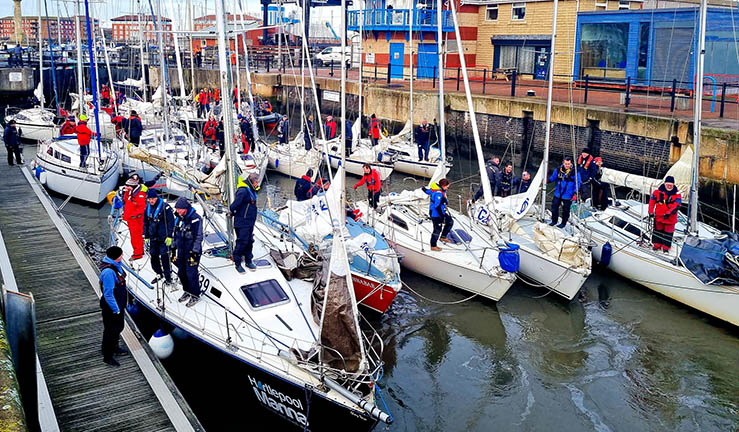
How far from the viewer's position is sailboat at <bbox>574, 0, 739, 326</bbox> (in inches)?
454

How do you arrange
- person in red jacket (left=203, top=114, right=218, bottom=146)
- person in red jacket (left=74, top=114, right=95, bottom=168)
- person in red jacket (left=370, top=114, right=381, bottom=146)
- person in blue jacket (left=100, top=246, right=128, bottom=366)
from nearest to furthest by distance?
person in blue jacket (left=100, top=246, right=128, bottom=366) < person in red jacket (left=74, top=114, right=95, bottom=168) < person in red jacket (left=370, top=114, right=381, bottom=146) < person in red jacket (left=203, top=114, right=218, bottom=146)

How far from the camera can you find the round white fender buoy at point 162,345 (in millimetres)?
9281

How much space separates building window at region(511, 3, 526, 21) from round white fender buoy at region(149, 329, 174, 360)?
27.9 metres

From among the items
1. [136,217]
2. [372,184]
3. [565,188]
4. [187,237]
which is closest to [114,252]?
[187,237]

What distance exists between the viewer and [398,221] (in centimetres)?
1449

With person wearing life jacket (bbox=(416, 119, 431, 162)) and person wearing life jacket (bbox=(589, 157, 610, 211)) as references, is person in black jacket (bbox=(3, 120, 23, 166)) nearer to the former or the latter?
person wearing life jacket (bbox=(416, 119, 431, 162))

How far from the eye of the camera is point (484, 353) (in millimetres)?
11023

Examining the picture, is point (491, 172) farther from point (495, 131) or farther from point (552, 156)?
point (495, 131)

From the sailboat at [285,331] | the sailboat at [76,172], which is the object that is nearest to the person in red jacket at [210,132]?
the sailboat at [76,172]

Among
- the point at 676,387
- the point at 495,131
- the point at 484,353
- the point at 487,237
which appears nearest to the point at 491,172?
the point at 487,237

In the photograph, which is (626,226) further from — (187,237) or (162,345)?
(162,345)

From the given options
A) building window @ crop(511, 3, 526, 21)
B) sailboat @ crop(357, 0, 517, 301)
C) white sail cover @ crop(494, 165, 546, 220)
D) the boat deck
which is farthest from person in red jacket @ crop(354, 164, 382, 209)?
building window @ crop(511, 3, 526, 21)

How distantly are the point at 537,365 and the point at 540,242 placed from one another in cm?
316

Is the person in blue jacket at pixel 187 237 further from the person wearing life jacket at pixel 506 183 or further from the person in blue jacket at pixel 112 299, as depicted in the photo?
the person wearing life jacket at pixel 506 183
